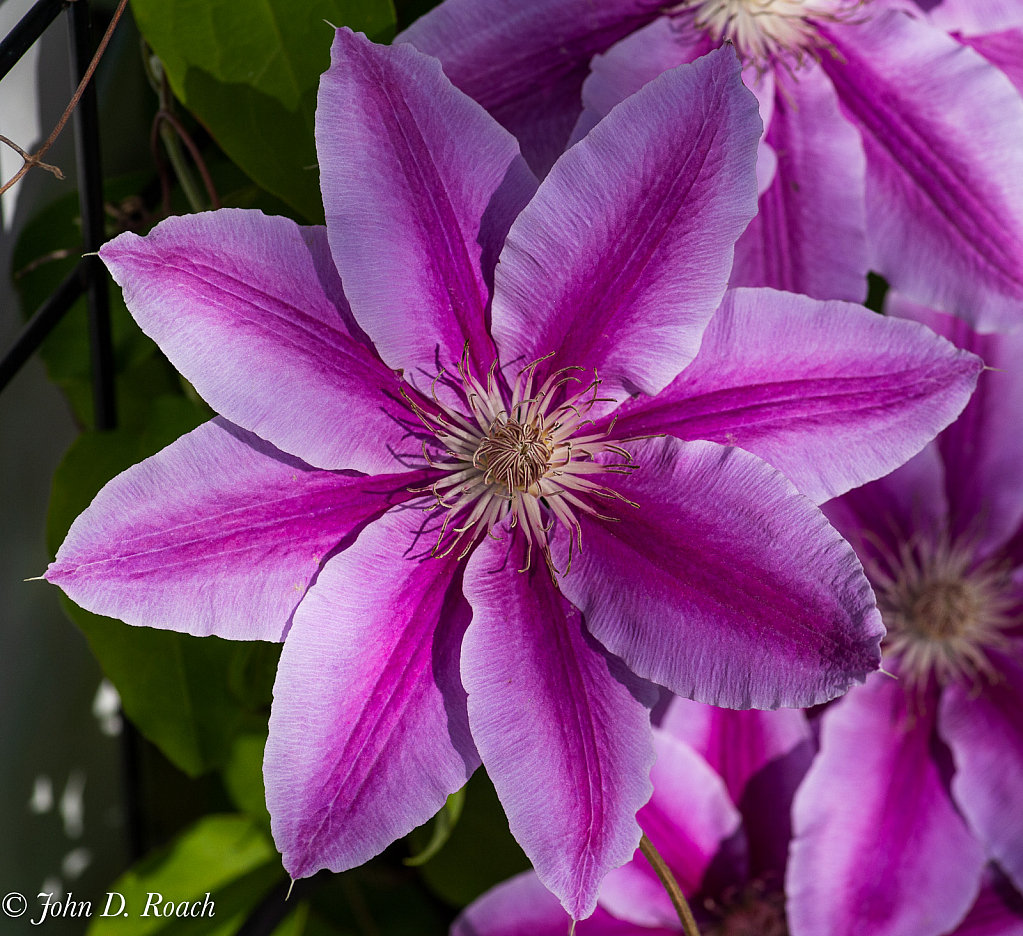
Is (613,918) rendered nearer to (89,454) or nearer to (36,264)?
(89,454)

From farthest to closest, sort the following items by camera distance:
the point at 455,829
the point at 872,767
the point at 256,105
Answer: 1. the point at 455,829
2. the point at 872,767
3. the point at 256,105

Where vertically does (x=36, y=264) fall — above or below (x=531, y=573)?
above

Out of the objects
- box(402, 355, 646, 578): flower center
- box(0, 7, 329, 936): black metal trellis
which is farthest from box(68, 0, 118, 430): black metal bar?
box(402, 355, 646, 578): flower center

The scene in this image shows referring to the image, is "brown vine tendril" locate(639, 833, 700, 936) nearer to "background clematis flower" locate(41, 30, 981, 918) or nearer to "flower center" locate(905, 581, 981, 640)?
"background clematis flower" locate(41, 30, 981, 918)

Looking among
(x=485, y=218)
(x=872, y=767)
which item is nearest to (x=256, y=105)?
(x=485, y=218)

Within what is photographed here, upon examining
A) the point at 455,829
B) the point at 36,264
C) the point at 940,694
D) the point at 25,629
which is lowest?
the point at 455,829

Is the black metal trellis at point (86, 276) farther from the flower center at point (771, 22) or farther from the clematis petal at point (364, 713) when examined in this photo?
the flower center at point (771, 22)

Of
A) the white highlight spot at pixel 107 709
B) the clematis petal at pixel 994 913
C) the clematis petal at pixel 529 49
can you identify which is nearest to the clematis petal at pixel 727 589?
the clematis petal at pixel 529 49

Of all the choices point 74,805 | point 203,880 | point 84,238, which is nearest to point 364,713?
point 84,238
